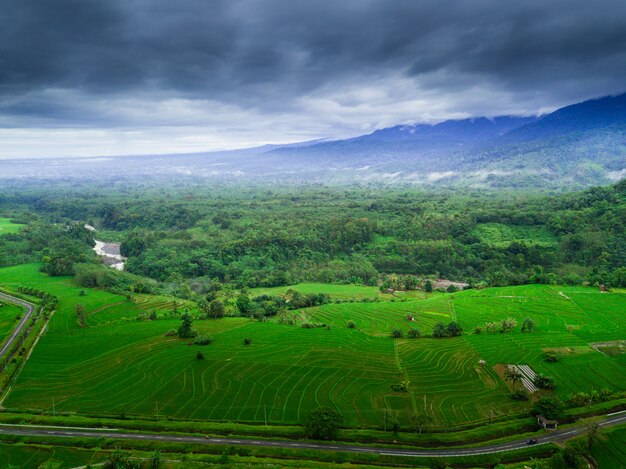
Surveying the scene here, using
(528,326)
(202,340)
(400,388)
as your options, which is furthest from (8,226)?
(528,326)

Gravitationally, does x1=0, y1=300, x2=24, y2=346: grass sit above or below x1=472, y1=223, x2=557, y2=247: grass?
above

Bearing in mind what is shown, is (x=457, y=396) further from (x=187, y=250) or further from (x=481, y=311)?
(x=187, y=250)

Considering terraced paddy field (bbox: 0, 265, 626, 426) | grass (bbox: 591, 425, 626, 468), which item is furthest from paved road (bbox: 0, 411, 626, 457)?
terraced paddy field (bbox: 0, 265, 626, 426)

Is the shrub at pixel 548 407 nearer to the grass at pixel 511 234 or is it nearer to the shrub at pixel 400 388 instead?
the shrub at pixel 400 388

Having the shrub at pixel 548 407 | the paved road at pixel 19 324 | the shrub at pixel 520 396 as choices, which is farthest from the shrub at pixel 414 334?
the paved road at pixel 19 324

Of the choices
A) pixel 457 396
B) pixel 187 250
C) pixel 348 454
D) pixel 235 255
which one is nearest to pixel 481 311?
pixel 457 396

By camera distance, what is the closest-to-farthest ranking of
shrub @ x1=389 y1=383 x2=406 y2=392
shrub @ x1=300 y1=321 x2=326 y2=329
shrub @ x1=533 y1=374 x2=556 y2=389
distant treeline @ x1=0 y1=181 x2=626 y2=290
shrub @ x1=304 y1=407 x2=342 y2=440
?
1. shrub @ x1=304 y1=407 x2=342 y2=440
2. shrub @ x1=533 y1=374 x2=556 y2=389
3. shrub @ x1=389 y1=383 x2=406 y2=392
4. shrub @ x1=300 y1=321 x2=326 y2=329
5. distant treeline @ x1=0 y1=181 x2=626 y2=290

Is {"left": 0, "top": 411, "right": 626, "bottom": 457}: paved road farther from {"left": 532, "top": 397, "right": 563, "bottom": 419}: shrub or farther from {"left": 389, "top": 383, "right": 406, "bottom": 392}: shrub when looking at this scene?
{"left": 389, "top": 383, "right": 406, "bottom": 392}: shrub
